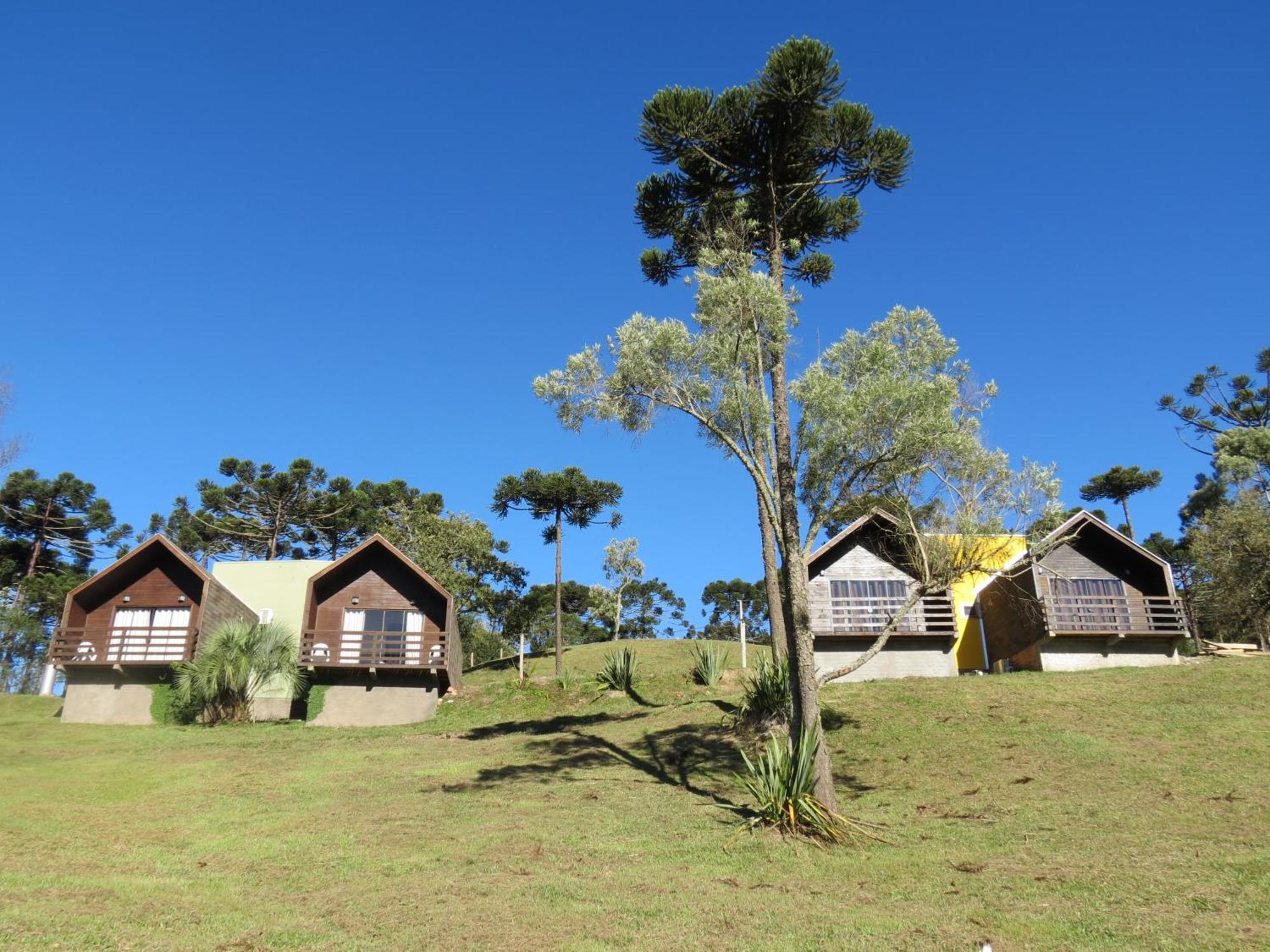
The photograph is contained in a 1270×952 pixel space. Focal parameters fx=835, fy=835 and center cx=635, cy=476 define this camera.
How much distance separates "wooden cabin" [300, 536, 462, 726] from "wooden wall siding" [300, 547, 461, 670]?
3 cm

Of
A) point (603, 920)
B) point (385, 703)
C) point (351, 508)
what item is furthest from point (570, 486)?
point (603, 920)

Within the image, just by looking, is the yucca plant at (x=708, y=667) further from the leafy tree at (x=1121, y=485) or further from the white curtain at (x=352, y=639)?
the leafy tree at (x=1121, y=485)

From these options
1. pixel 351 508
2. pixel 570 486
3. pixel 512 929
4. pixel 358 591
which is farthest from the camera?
pixel 351 508

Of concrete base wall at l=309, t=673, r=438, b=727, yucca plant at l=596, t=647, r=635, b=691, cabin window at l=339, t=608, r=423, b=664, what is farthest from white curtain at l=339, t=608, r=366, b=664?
yucca plant at l=596, t=647, r=635, b=691

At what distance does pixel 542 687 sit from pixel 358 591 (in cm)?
795

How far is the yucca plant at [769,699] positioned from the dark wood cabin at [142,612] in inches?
784

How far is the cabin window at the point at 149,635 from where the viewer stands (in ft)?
95.9

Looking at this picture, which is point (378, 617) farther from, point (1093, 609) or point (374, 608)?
point (1093, 609)

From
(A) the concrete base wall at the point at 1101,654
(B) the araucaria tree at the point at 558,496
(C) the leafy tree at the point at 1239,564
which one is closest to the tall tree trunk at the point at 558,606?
(B) the araucaria tree at the point at 558,496

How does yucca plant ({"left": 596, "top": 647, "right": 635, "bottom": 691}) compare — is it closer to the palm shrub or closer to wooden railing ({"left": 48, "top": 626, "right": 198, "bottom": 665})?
the palm shrub

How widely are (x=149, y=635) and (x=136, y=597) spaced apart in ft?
7.08

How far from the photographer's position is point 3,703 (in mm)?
32094

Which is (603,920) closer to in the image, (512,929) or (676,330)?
(512,929)

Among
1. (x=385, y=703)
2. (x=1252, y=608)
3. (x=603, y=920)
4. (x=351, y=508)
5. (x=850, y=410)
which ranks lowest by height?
(x=603, y=920)
